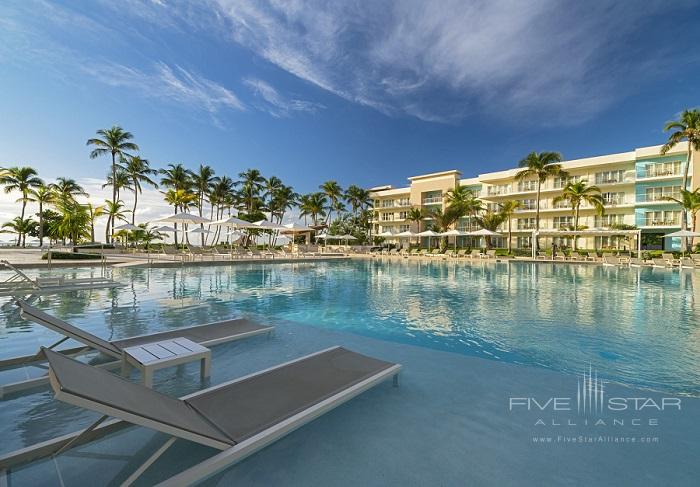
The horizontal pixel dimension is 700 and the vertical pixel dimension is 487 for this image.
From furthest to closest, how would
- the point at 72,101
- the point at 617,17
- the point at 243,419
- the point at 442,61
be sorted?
1. the point at 442,61
2. the point at 617,17
3. the point at 72,101
4. the point at 243,419

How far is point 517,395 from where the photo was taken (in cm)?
352

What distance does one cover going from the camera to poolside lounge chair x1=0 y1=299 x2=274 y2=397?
3.38m

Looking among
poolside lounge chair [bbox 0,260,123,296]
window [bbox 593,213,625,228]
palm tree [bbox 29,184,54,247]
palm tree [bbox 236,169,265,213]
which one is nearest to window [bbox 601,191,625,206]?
window [bbox 593,213,625,228]

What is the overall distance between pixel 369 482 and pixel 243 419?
1037 millimetres

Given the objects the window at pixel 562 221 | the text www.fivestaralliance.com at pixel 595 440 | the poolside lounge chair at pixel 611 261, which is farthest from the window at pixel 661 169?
the text www.fivestaralliance.com at pixel 595 440

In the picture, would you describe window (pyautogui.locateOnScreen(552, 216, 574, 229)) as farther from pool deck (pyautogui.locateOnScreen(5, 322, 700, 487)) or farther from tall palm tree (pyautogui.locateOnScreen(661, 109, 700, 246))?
pool deck (pyautogui.locateOnScreen(5, 322, 700, 487))

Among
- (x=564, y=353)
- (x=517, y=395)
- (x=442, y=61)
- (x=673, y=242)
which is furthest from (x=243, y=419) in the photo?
(x=673, y=242)

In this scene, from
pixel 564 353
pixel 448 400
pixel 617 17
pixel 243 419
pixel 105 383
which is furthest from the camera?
pixel 617 17

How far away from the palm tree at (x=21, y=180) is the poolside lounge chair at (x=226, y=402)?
152ft

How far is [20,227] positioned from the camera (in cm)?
4328

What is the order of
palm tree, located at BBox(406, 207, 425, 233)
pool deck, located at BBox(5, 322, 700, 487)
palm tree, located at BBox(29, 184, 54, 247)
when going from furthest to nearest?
1. palm tree, located at BBox(406, 207, 425, 233)
2. palm tree, located at BBox(29, 184, 54, 247)
3. pool deck, located at BBox(5, 322, 700, 487)

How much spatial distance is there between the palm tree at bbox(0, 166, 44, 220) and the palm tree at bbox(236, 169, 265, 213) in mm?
21773

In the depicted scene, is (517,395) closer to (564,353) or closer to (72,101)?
(564,353)

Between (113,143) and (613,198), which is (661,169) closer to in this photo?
(613,198)
